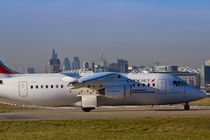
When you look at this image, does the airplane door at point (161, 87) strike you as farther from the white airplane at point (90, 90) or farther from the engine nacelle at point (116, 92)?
the engine nacelle at point (116, 92)

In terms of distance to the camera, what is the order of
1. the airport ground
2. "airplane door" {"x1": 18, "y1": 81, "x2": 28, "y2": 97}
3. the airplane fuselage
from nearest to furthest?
1. the airport ground
2. the airplane fuselage
3. "airplane door" {"x1": 18, "y1": 81, "x2": 28, "y2": 97}

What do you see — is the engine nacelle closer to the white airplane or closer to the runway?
the white airplane

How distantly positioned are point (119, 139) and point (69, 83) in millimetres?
16011

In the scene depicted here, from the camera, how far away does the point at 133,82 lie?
116 ft

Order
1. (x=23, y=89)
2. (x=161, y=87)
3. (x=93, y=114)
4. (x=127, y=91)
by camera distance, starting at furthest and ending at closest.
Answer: (x=161, y=87)
(x=23, y=89)
(x=127, y=91)
(x=93, y=114)

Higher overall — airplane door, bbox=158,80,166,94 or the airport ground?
airplane door, bbox=158,80,166,94

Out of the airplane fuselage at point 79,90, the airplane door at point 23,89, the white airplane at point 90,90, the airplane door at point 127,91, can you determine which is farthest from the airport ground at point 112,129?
the airplane door at point 23,89

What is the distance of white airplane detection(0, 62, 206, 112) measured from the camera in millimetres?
34719

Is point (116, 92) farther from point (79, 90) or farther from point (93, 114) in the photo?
point (93, 114)

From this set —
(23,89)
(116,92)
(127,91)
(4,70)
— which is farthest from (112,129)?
(4,70)

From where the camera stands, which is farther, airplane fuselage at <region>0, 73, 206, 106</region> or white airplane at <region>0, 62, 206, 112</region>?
airplane fuselage at <region>0, 73, 206, 106</region>

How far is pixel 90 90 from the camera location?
34.8 meters

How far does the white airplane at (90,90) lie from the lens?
Result: 34.7m

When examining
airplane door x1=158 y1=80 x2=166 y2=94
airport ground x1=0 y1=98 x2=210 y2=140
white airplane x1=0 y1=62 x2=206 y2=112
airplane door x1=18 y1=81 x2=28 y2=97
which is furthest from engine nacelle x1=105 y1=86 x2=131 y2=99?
airport ground x1=0 y1=98 x2=210 y2=140
